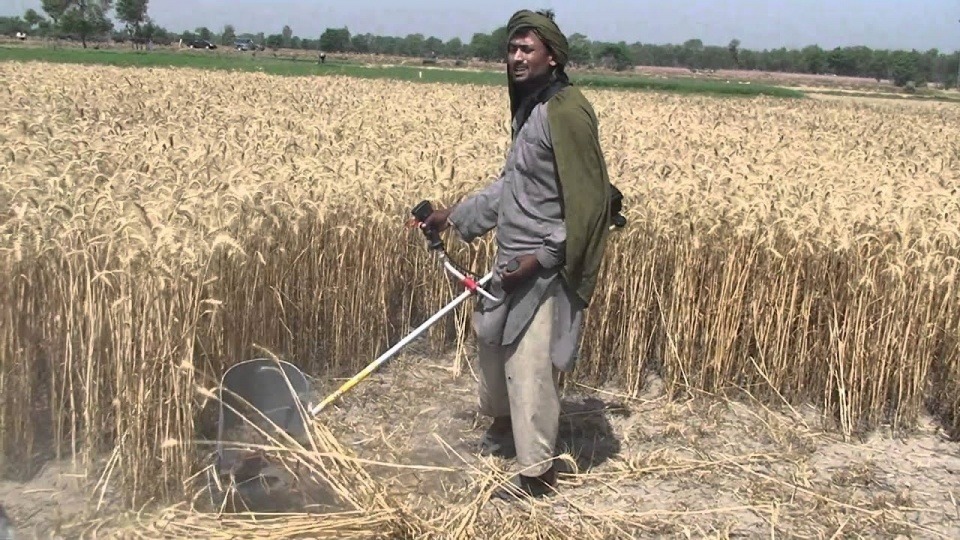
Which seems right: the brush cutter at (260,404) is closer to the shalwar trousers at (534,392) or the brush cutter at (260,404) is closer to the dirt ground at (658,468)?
the shalwar trousers at (534,392)

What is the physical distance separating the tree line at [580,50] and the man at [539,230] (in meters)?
81.7

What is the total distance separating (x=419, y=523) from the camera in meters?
3.37

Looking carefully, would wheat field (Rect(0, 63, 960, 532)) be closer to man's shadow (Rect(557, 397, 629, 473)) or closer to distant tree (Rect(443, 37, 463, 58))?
man's shadow (Rect(557, 397, 629, 473))

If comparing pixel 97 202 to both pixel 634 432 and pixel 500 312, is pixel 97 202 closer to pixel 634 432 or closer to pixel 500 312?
pixel 500 312

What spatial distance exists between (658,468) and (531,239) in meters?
1.38

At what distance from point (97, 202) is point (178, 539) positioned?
162 cm

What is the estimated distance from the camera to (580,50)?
93.2 metres

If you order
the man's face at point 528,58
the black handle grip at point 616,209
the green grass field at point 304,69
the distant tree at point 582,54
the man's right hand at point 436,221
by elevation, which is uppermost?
the distant tree at point 582,54

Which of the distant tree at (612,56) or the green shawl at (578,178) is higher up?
the distant tree at (612,56)

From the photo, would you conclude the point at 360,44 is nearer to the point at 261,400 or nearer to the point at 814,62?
the point at 814,62

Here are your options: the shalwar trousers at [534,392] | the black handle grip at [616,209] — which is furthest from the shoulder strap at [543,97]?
the shalwar trousers at [534,392]

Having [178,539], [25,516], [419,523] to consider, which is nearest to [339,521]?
[419,523]

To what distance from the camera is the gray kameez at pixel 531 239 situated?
136 inches

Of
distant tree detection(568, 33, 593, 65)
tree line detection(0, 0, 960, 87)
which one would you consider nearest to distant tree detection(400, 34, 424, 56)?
tree line detection(0, 0, 960, 87)
